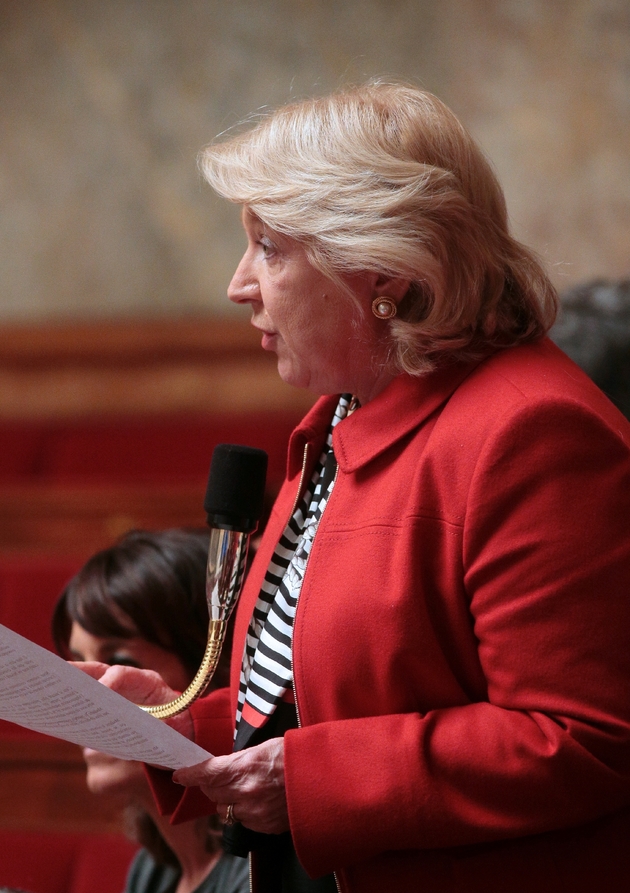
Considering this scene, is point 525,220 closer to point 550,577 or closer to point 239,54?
point 239,54

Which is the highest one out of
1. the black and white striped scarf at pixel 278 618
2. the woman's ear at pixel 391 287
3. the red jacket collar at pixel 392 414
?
the woman's ear at pixel 391 287

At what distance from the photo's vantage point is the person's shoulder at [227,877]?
1600 mm

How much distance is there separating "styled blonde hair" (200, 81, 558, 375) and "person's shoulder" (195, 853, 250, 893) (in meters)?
0.97

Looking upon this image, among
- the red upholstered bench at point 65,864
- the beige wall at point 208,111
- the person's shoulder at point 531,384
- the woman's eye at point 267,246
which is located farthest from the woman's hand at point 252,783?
the beige wall at point 208,111

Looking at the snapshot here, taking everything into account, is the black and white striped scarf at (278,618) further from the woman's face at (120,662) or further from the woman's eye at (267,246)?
the woman's face at (120,662)

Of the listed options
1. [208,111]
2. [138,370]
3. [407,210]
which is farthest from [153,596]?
[208,111]

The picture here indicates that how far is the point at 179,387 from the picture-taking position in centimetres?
360

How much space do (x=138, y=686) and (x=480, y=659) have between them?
20.6 inches

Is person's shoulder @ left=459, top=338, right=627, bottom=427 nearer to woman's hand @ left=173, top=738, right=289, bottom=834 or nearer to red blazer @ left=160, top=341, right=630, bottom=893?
red blazer @ left=160, top=341, right=630, bottom=893

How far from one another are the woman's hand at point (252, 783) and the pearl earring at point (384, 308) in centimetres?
49

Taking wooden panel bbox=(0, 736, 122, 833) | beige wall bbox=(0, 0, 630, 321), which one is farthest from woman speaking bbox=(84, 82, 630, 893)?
beige wall bbox=(0, 0, 630, 321)

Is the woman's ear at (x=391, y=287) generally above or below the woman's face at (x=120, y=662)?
above

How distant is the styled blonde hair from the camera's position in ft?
3.50

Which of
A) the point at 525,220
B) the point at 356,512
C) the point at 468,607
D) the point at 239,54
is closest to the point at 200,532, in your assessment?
the point at 356,512
